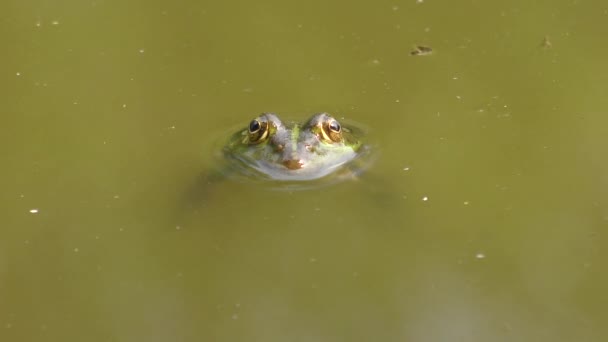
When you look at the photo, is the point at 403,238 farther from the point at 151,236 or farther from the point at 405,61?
the point at 405,61

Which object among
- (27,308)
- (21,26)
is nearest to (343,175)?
(27,308)

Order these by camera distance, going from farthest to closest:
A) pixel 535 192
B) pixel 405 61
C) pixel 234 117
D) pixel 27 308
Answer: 1. pixel 405 61
2. pixel 234 117
3. pixel 535 192
4. pixel 27 308

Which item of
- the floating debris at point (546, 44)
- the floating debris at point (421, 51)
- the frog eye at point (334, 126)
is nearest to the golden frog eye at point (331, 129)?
the frog eye at point (334, 126)

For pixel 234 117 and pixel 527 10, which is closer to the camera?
pixel 234 117

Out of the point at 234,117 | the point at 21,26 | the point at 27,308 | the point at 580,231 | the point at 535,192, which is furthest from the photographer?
the point at 21,26

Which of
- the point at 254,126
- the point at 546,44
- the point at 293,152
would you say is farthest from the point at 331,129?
the point at 546,44

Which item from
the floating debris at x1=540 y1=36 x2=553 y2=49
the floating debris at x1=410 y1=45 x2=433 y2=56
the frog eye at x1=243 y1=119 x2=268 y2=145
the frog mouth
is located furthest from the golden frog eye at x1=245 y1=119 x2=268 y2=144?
the floating debris at x1=540 y1=36 x2=553 y2=49

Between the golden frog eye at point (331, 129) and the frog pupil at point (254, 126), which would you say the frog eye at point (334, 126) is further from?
the frog pupil at point (254, 126)
